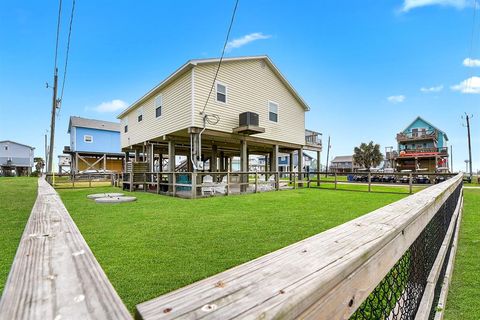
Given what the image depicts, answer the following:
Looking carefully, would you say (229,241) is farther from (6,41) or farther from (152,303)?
(6,41)

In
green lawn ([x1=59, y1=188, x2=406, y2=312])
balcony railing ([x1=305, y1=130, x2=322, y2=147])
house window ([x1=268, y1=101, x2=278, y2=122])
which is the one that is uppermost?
house window ([x1=268, y1=101, x2=278, y2=122])

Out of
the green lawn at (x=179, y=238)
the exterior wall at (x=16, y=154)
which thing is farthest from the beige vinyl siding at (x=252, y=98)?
the exterior wall at (x=16, y=154)

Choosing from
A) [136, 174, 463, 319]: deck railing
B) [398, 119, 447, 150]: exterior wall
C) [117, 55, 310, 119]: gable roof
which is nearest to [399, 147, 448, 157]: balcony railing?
[398, 119, 447, 150]: exterior wall

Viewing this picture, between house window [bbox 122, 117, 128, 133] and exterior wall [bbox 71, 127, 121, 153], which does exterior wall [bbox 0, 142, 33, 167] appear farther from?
house window [bbox 122, 117, 128, 133]

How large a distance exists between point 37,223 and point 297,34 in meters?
12.9

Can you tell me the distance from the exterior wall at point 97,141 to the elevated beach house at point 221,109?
555 inches

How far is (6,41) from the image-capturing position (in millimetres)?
12391

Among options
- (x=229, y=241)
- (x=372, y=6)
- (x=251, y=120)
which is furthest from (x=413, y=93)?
(x=229, y=241)

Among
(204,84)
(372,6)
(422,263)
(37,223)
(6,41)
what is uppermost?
(372,6)

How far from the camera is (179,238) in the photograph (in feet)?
13.6

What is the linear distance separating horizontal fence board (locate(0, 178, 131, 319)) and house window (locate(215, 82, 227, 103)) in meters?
11.0

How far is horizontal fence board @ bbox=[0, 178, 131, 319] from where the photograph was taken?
0.54 meters

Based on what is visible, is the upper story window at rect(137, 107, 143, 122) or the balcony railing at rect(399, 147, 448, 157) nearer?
the upper story window at rect(137, 107, 143, 122)

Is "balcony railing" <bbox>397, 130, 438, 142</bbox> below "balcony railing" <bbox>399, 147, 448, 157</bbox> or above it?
above
